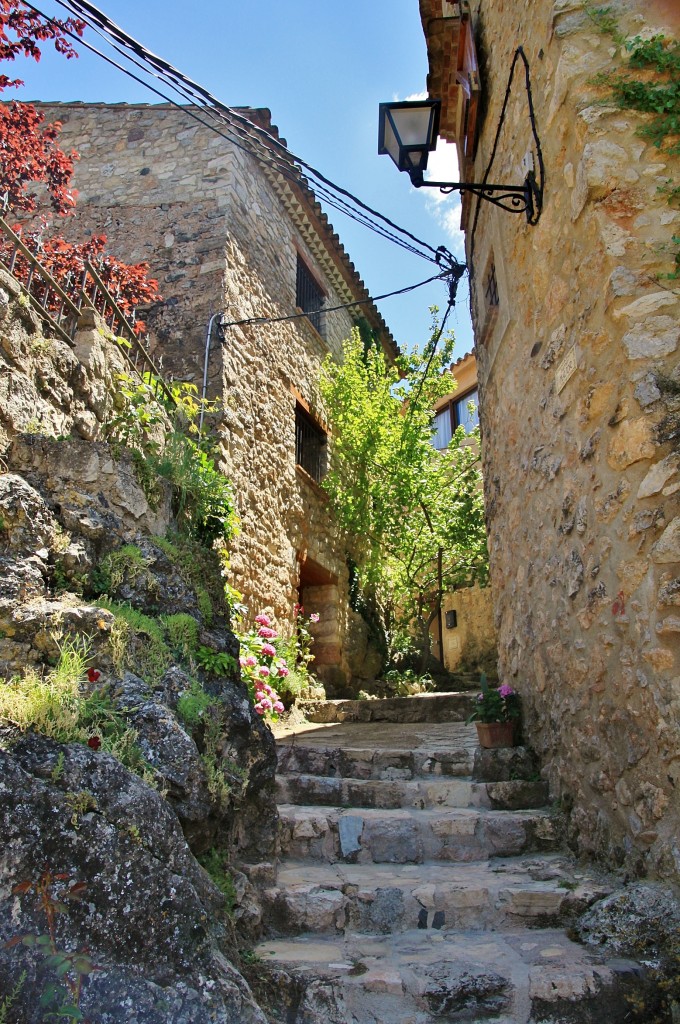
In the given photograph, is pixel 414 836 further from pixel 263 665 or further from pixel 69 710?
pixel 263 665

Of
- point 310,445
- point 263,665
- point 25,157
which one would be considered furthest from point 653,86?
point 310,445

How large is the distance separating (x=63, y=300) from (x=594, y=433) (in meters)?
3.30

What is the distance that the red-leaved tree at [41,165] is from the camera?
15.4ft

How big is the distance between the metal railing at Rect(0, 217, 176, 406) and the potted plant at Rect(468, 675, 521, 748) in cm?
316

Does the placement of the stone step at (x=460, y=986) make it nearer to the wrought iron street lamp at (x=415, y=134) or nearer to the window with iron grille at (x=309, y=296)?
the wrought iron street lamp at (x=415, y=134)

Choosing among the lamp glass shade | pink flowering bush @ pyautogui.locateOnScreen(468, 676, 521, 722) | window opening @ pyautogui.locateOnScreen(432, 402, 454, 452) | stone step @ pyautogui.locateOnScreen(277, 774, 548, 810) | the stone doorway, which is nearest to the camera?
stone step @ pyautogui.locateOnScreen(277, 774, 548, 810)

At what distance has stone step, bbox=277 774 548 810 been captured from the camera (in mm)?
3744

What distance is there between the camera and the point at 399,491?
32.5ft

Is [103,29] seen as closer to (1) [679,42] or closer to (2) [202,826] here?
(1) [679,42]

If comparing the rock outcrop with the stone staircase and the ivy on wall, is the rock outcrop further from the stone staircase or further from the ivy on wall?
the ivy on wall

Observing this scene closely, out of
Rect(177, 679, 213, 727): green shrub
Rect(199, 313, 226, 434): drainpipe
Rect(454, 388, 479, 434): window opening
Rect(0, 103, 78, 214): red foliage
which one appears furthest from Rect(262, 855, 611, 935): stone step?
Rect(454, 388, 479, 434): window opening

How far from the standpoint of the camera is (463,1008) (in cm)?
235

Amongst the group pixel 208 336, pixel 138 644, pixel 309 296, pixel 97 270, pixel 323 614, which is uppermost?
pixel 309 296

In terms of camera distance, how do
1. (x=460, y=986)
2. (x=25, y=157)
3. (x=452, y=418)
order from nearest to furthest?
(x=460, y=986)
(x=25, y=157)
(x=452, y=418)
